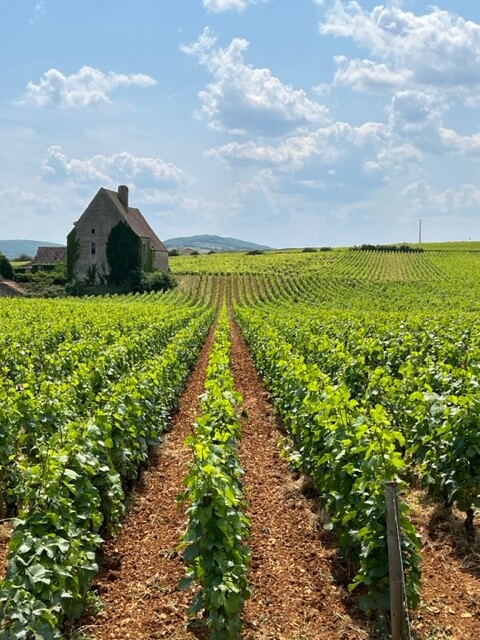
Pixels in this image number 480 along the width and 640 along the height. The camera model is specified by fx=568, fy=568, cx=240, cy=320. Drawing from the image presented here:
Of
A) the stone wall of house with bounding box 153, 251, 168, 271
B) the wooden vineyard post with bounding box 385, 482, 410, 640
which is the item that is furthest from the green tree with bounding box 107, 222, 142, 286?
the wooden vineyard post with bounding box 385, 482, 410, 640

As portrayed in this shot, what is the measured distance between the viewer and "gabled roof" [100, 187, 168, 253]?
6378 centimetres

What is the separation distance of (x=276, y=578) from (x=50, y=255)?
7899 centimetres

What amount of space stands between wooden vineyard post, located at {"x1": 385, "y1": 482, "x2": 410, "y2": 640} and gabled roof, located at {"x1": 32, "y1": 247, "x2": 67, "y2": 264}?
253 ft

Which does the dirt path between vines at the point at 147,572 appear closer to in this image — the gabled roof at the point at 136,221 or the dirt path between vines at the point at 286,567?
the dirt path between vines at the point at 286,567

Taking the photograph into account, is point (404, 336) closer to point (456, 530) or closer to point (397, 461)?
point (456, 530)

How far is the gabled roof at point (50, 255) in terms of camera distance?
7781cm

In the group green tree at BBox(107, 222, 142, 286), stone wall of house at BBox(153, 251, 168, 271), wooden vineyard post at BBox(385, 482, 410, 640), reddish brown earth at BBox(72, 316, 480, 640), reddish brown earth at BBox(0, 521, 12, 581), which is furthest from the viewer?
stone wall of house at BBox(153, 251, 168, 271)

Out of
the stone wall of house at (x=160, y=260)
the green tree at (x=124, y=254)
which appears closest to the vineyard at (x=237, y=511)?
the green tree at (x=124, y=254)

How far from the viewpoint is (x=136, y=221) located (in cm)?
6769

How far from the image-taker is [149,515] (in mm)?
7547

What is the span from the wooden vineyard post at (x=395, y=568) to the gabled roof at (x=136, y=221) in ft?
202

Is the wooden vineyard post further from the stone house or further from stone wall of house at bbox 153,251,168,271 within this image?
stone wall of house at bbox 153,251,168,271

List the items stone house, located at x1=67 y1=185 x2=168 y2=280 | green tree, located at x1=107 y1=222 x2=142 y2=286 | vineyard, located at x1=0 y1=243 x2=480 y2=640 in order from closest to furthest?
vineyard, located at x1=0 y1=243 x2=480 y2=640, green tree, located at x1=107 y1=222 x2=142 y2=286, stone house, located at x1=67 y1=185 x2=168 y2=280

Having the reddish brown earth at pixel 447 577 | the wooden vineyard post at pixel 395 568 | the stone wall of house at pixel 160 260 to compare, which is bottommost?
the reddish brown earth at pixel 447 577
